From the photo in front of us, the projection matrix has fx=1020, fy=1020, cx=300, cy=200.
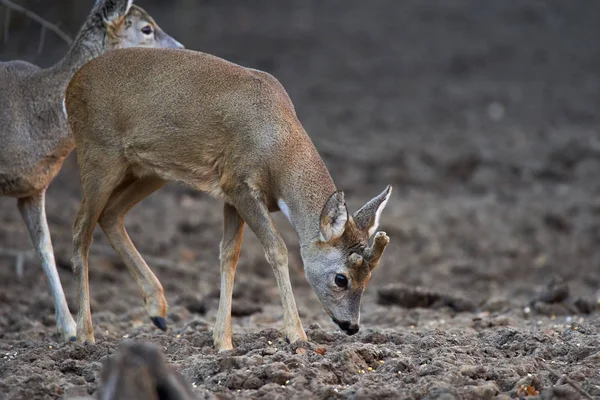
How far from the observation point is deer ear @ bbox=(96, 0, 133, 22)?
9242mm

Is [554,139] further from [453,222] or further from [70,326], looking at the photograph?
[70,326]

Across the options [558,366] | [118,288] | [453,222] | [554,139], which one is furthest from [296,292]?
[554,139]

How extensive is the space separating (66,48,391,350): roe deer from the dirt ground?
0.41 meters

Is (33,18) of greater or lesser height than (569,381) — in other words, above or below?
above

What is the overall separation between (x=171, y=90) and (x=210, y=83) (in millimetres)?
313

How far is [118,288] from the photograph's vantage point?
1107cm

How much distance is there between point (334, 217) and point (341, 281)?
1.61ft

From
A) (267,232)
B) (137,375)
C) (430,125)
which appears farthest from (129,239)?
(430,125)

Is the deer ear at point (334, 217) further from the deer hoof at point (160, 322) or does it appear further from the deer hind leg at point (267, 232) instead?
the deer hoof at point (160, 322)

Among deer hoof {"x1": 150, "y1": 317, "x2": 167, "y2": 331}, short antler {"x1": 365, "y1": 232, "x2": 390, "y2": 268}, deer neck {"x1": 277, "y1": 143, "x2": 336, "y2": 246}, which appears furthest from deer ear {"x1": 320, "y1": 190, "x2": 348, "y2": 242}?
deer hoof {"x1": 150, "y1": 317, "x2": 167, "y2": 331}

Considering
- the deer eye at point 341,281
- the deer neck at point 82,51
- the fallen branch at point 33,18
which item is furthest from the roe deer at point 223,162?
the fallen branch at point 33,18

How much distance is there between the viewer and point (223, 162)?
772 cm

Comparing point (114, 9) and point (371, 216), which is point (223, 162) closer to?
point (371, 216)

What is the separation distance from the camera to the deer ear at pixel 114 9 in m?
9.24
